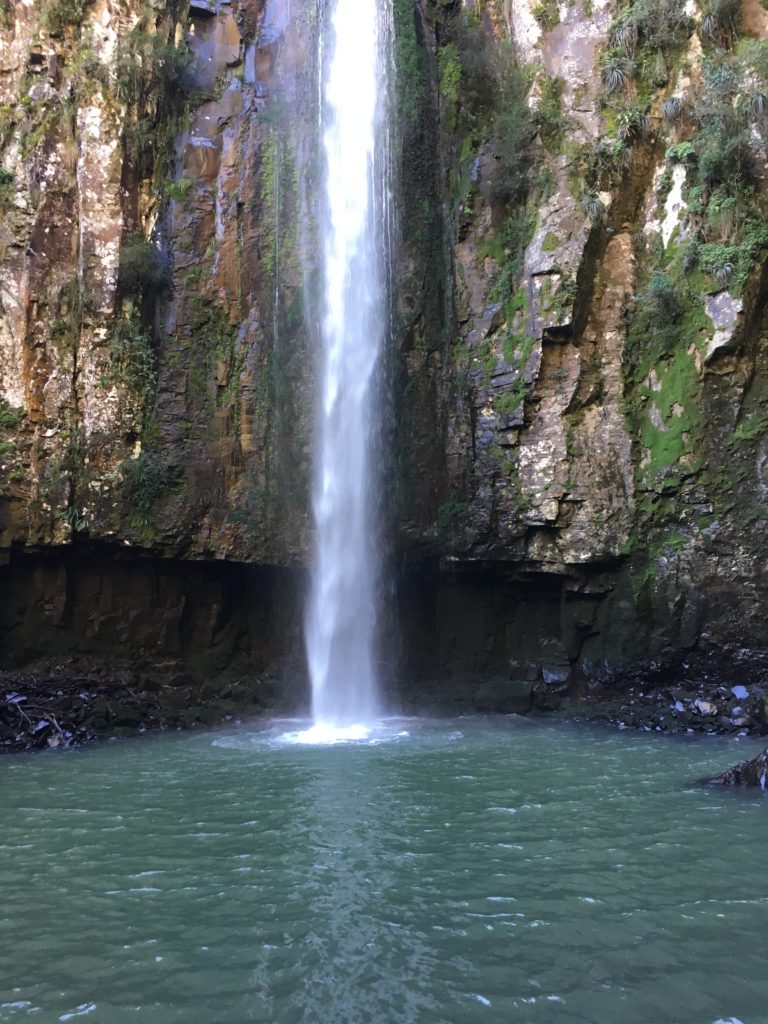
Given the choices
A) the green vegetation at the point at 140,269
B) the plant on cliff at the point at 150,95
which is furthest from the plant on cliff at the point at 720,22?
the green vegetation at the point at 140,269

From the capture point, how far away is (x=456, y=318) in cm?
1648

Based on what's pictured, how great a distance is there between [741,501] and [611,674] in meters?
3.67

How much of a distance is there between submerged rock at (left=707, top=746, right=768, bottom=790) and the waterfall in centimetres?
660

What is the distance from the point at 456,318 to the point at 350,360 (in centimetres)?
240

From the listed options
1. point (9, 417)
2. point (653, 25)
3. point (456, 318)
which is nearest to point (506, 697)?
point (456, 318)

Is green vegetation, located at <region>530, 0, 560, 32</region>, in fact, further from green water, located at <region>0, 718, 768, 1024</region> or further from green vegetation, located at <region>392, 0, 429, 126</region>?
green water, located at <region>0, 718, 768, 1024</region>

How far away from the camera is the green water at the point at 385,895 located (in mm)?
4109

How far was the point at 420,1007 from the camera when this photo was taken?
4.02 meters

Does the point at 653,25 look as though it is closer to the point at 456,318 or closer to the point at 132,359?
the point at 456,318

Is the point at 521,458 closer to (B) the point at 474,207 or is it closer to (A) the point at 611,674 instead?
(A) the point at 611,674

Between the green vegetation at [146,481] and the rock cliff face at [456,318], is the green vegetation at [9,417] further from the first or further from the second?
the green vegetation at [146,481]

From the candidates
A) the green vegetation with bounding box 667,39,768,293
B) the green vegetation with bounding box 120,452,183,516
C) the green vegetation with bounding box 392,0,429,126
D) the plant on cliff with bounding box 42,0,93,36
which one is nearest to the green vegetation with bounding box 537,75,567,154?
the green vegetation with bounding box 667,39,768,293

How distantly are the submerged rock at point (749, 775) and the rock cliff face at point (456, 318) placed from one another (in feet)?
17.4

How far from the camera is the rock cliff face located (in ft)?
45.8
